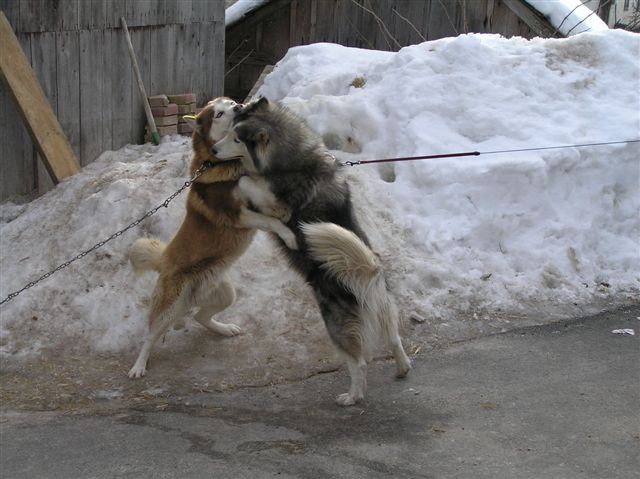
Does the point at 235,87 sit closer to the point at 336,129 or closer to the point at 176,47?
the point at 176,47

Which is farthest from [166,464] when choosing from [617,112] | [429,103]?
[617,112]

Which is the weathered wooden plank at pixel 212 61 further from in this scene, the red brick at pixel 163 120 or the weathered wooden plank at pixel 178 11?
the red brick at pixel 163 120

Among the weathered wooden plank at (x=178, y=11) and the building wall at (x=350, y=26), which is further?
the building wall at (x=350, y=26)

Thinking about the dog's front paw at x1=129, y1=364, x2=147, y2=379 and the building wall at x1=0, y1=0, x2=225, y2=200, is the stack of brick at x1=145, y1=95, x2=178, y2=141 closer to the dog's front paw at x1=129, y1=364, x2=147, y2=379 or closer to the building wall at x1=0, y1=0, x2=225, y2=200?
the building wall at x1=0, y1=0, x2=225, y2=200

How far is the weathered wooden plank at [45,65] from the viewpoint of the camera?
781cm

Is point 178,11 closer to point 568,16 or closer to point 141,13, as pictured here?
point 141,13

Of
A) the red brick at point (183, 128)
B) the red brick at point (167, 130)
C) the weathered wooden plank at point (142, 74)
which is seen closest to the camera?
the weathered wooden plank at point (142, 74)

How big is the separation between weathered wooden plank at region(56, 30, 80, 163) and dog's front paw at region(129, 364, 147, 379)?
339 cm

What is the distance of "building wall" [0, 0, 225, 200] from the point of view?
309 inches

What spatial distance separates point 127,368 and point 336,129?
9.68 ft

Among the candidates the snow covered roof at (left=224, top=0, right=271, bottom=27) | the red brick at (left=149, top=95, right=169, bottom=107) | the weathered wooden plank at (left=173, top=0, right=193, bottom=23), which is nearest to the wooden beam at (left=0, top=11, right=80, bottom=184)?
the red brick at (left=149, top=95, right=169, bottom=107)

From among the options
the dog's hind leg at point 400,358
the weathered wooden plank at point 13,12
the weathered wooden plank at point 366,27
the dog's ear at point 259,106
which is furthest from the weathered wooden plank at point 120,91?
the weathered wooden plank at point 366,27

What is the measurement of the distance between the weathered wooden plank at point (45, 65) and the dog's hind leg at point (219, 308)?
2891 millimetres

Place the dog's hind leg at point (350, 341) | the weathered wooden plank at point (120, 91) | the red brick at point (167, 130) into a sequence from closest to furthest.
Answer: the dog's hind leg at point (350, 341) → the weathered wooden plank at point (120, 91) → the red brick at point (167, 130)
